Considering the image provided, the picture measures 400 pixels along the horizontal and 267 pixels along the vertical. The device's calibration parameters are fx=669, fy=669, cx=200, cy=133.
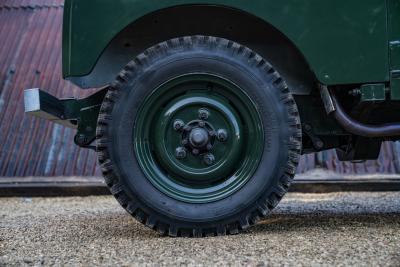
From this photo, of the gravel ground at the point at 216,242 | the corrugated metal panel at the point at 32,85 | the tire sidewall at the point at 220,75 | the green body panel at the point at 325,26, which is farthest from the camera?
the corrugated metal panel at the point at 32,85

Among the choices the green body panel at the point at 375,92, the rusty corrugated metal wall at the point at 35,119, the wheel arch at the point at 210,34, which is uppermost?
the wheel arch at the point at 210,34

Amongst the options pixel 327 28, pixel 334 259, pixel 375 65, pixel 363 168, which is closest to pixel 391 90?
pixel 375 65

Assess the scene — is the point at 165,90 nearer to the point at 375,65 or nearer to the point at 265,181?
the point at 265,181

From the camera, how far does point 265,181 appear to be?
3795mm

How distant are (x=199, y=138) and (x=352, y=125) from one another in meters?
0.94

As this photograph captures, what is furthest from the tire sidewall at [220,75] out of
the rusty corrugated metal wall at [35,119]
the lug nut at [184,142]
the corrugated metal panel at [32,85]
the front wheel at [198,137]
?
the corrugated metal panel at [32,85]

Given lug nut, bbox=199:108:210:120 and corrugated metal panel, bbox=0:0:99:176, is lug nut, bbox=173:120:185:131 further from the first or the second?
corrugated metal panel, bbox=0:0:99:176

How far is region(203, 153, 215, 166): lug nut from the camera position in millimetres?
3854

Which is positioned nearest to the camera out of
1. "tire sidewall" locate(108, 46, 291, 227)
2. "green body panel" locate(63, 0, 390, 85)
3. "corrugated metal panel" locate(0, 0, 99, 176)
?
"tire sidewall" locate(108, 46, 291, 227)

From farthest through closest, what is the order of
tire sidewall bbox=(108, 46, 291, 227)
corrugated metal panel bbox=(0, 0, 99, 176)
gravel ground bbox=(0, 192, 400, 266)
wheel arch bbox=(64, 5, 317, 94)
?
1. corrugated metal panel bbox=(0, 0, 99, 176)
2. wheel arch bbox=(64, 5, 317, 94)
3. tire sidewall bbox=(108, 46, 291, 227)
4. gravel ground bbox=(0, 192, 400, 266)

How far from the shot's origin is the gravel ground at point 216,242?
316 cm

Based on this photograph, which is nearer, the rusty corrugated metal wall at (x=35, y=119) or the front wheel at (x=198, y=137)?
the front wheel at (x=198, y=137)

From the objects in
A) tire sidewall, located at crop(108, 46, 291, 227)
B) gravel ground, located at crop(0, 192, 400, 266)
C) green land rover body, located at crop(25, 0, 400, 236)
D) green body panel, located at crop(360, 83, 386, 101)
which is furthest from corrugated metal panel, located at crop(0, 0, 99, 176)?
green body panel, located at crop(360, 83, 386, 101)

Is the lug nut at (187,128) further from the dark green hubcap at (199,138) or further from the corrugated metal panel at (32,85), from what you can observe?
the corrugated metal panel at (32,85)
